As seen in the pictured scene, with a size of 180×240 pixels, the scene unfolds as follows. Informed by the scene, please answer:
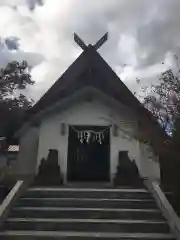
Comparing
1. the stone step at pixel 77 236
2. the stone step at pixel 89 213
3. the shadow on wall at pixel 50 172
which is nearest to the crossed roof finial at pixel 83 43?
the shadow on wall at pixel 50 172

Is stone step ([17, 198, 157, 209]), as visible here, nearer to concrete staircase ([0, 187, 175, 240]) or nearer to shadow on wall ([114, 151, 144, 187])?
concrete staircase ([0, 187, 175, 240])

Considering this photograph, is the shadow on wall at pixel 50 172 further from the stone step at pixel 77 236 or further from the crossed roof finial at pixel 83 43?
the crossed roof finial at pixel 83 43

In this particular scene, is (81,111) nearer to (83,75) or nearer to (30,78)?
(83,75)

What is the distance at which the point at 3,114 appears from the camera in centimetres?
1894

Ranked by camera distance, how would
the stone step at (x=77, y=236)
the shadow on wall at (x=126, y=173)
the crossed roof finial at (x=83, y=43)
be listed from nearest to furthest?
1. the stone step at (x=77, y=236)
2. the shadow on wall at (x=126, y=173)
3. the crossed roof finial at (x=83, y=43)

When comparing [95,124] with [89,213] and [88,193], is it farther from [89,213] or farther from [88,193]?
[89,213]

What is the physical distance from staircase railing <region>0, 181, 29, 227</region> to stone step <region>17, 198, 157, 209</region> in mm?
243

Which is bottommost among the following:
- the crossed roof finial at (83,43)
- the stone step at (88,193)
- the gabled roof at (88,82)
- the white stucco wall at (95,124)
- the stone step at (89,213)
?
the stone step at (89,213)

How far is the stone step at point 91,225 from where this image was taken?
23.9 ft

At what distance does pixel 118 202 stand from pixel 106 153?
5047 mm

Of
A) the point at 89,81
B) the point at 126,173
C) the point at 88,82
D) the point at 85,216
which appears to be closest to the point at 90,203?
the point at 85,216

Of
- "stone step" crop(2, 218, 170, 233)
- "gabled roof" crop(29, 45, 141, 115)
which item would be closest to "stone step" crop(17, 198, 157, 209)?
"stone step" crop(2, 218, 170, 233)

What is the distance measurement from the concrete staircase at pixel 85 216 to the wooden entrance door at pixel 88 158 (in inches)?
151

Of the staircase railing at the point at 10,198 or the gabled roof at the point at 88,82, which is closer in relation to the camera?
the staircase railing at the point at 10,198
